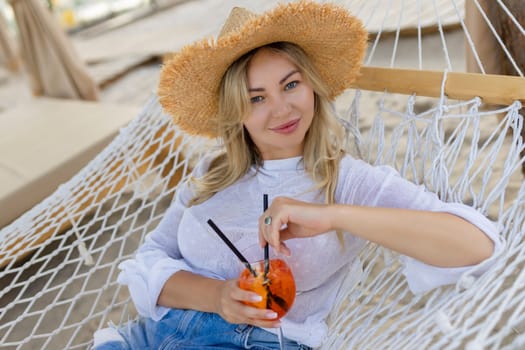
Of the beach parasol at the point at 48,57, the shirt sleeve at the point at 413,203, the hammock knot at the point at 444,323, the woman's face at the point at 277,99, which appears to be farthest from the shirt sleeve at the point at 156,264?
the beach parasol at the point at 48,57

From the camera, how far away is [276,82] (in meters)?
1.03

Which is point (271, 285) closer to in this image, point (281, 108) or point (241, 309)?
point (241, 309)

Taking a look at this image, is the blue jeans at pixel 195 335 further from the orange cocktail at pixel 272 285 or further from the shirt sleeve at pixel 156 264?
the orange cocktail at pixel 272 285

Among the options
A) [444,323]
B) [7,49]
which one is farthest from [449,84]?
[7,49]

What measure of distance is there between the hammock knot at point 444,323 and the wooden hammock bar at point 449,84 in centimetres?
48

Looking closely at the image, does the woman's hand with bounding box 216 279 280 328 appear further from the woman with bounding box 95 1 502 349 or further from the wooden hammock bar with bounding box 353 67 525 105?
the wooden hammock bar with bounding box 353 67 525 105

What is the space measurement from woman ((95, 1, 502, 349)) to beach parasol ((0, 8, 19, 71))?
15.4 ft

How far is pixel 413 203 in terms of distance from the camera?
93cm

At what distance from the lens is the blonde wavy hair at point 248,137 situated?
1.05 metres

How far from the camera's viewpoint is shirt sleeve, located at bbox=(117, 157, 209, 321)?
1.13 m

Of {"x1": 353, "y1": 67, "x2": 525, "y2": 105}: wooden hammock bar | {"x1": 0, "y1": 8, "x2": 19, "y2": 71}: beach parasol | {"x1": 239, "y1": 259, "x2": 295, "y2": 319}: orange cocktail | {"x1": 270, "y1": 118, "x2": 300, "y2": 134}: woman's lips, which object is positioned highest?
{"x1": 270, "y1": 118, "x2": 300, "y2": 134}: woman's lips

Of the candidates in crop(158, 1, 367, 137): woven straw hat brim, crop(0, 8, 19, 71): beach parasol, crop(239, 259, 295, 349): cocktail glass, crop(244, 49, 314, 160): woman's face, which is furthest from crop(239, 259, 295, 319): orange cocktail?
crop(0, 8, 19, 71): beach parasol

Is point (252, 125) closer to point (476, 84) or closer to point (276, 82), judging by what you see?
point (276, 82)

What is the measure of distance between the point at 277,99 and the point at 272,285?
37cm
